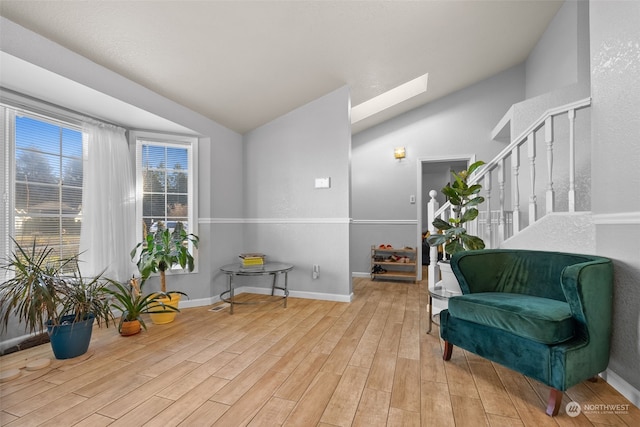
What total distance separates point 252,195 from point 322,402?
9.37 feet

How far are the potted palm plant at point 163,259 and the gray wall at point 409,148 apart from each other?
9.80 feet

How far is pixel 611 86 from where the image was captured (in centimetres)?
166

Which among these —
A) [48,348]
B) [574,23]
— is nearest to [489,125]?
[574,23]

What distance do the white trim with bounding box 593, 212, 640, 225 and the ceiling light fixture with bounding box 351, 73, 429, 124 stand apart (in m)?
3.05

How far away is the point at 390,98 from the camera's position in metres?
4.37

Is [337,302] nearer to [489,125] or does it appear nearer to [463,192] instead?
[463,192]

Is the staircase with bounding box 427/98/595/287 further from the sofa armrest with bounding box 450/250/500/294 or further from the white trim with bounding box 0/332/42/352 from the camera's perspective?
the white trim with bounding box 0/332/42/352

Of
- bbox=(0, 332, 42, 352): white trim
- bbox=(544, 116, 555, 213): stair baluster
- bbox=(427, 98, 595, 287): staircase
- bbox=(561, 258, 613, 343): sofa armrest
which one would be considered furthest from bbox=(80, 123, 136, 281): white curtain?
bbox=(544, 116, 555, 213): stair baluster

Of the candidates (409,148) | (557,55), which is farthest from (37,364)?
(557,55)

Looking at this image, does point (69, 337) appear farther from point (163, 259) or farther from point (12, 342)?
point (163, 259)

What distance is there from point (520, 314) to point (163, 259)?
2.90m

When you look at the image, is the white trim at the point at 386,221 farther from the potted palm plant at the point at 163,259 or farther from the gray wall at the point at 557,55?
the potted palm plant at the point at 163,259

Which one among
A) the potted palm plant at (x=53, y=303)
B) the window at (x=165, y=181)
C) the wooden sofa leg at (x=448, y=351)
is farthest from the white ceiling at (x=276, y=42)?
the wooden sofa leg at (x=448, y=351)

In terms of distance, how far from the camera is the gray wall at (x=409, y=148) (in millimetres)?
4473
